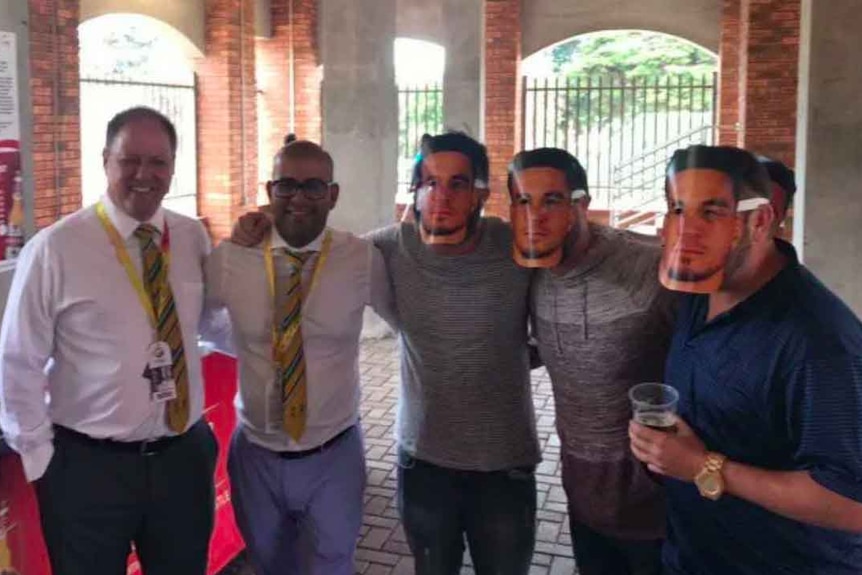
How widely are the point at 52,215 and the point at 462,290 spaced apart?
7043 mm

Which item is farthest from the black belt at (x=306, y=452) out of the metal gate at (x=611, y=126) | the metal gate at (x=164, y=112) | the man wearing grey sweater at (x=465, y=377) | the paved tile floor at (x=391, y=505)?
the metal gate at (x=611, y=126)

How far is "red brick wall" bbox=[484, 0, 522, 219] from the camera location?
1305 centimetres

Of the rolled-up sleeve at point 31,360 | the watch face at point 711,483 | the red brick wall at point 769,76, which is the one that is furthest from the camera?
the red brick wall at point 769,76

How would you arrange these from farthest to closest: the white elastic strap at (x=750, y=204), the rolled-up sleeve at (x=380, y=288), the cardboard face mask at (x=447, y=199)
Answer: the rolled-up sleeve at (x=380, y=288) < the cardboard face mask at (x=447, y=199) < the white elastic strap at (x=750, y=204)

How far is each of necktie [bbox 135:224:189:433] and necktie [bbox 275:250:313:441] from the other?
0.95ft

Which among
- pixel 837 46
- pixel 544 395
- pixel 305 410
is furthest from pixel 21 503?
pixel 837 46

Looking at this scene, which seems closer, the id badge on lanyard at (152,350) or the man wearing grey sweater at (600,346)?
the man wearing grey sweater at (600,346)

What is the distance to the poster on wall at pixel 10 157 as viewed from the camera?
15.0ft

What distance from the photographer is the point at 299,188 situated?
272cm

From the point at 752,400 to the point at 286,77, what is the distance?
12302mm

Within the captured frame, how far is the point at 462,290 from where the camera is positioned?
8.71ft

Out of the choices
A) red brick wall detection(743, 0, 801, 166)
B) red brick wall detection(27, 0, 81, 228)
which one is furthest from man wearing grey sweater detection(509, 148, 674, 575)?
red brick wall detection(743, 0, 801, 166)

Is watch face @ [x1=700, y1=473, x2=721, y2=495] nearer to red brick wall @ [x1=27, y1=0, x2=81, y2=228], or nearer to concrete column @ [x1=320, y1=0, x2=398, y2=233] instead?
concrete column @ [x1=320, y1=0, x2=398, y2=233]

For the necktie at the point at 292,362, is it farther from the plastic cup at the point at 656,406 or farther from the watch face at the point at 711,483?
the watch face at the point at 711,483
